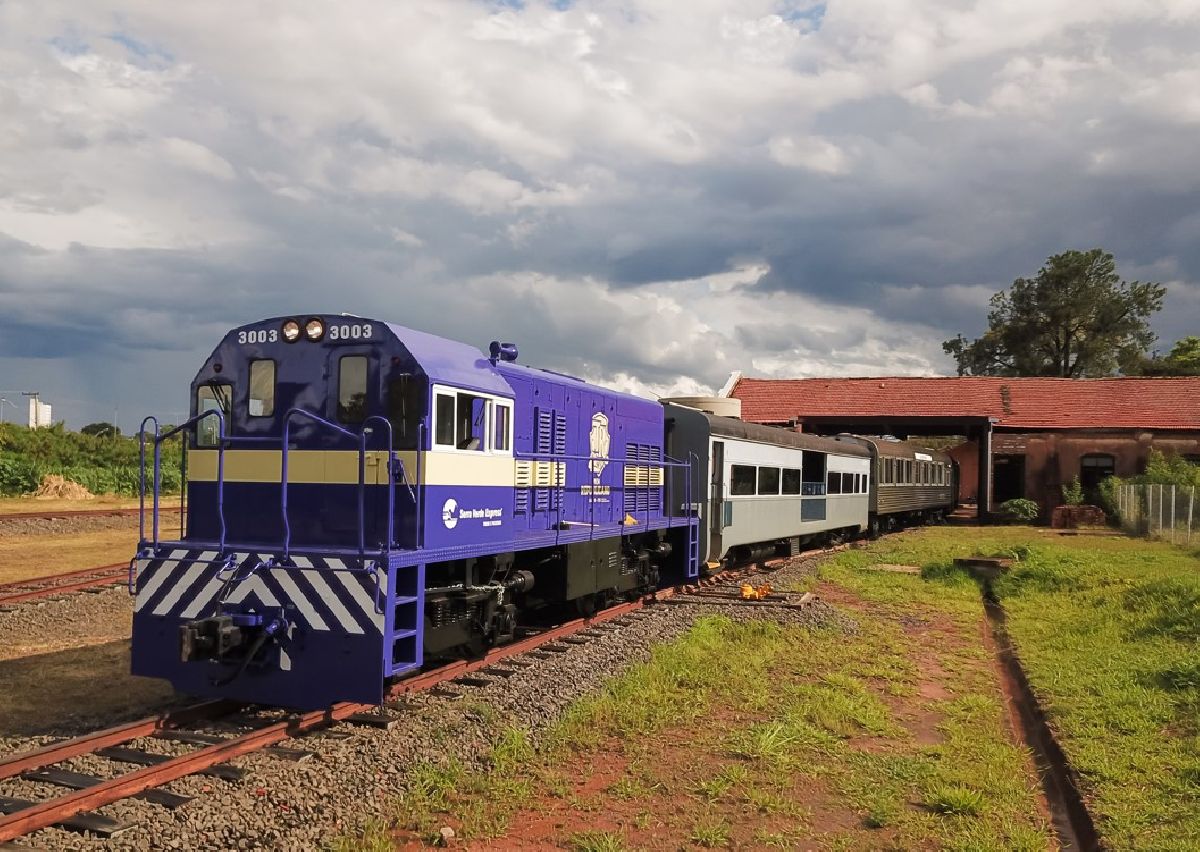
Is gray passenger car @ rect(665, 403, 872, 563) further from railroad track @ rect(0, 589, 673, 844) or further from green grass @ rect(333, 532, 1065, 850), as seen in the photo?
railroad track @ rect(0, 589, 673, 844)

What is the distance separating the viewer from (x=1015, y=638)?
12266mm

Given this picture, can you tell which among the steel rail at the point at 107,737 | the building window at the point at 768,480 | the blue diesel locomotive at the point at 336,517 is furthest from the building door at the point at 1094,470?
the steel rail at the point at 107,737

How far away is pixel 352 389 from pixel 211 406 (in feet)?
4.86

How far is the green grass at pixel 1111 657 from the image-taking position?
245 inches

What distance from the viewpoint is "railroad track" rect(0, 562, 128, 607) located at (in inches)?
538

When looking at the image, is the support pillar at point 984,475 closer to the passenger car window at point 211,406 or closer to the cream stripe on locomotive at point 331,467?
the cream stripe on locomotive at point 331,467

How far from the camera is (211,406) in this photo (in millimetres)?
8492

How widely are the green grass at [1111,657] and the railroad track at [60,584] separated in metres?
12.8

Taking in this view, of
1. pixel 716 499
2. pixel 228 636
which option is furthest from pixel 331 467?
pixel 716 499

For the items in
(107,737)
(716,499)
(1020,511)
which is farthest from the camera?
(1020,511)

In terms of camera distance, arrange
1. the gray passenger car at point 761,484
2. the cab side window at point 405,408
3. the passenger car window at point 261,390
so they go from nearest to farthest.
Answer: the cab side window at point 405,408, the passenger car window at point 261,390, the gray passenger car at point 761,484

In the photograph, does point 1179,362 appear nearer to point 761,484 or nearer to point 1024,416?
point 1024,416

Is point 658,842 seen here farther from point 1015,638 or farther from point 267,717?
point 1015,638

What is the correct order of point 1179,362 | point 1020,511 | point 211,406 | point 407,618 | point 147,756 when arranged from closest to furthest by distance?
point 147,756
point 407,618
point 211,406
point 1020,511
point 1179,362
